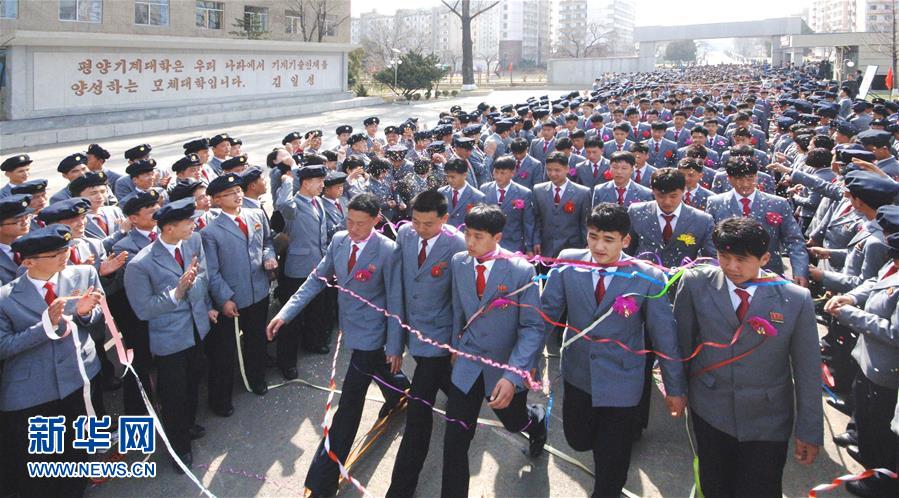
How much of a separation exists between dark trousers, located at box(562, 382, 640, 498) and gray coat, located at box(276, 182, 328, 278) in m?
2.61

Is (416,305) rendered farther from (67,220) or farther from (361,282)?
(67,220)

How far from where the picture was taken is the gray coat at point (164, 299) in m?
3.49

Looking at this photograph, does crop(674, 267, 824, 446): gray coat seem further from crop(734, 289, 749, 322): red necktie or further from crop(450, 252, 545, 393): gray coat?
crop(450, 252, 545, 393): gray coat

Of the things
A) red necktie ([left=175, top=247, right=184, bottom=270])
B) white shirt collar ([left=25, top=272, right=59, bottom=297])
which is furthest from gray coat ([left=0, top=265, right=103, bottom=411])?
red necktie ([left=175, top=247, right=184, bottom=270])

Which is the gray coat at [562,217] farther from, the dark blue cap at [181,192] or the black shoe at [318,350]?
the dark blue cap at [181,192]

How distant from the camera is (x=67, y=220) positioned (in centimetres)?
368

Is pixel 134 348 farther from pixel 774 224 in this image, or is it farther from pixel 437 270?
pixel 774 224

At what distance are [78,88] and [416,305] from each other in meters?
15.9

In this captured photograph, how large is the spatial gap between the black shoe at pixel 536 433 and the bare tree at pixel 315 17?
105ft

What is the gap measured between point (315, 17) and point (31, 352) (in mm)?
35098

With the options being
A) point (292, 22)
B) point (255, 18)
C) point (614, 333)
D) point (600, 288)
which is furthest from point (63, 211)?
point (292, 22)

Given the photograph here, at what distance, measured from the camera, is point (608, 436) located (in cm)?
296

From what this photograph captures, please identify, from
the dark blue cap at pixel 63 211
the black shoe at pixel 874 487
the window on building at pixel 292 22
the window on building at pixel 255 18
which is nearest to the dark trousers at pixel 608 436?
the black shoe at pixel 874 487

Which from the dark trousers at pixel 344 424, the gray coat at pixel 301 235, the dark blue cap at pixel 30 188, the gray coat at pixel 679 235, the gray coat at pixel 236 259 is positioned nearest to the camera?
the dark trousers at pixel 344 424
